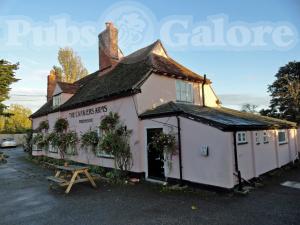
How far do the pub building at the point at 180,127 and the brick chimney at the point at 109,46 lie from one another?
3.1 inches

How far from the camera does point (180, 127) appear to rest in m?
9.10

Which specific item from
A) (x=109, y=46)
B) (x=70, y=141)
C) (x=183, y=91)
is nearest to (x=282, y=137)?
(x=183, y=91)

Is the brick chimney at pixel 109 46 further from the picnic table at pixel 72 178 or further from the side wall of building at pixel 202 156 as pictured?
the picnic table at pixel 72 178

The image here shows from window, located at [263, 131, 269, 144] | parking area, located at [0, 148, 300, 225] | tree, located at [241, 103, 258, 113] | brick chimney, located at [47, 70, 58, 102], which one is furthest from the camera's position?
tree, located at [241, 103, 258, 113]

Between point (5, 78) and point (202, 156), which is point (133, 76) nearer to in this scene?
point (202, 156)

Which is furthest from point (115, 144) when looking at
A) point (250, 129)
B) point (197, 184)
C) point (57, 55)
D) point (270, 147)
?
point (57, 55)

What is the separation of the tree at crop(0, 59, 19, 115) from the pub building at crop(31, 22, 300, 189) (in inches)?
278

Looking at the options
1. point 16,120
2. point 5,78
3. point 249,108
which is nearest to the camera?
point 5,78

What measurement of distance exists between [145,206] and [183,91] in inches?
316

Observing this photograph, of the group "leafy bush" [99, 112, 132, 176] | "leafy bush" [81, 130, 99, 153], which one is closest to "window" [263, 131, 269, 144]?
"leafy bush" [99, 112, 132, 176]

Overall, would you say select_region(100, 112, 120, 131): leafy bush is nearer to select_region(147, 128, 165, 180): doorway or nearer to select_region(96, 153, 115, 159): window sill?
select_region(96, 153, 115, 159): window sill

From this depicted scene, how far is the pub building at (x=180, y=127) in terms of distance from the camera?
26.6 feet

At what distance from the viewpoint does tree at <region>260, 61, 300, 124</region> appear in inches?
1030

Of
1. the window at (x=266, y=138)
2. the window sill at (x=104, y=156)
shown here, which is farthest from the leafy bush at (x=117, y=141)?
the window at (x=266, y=138)
